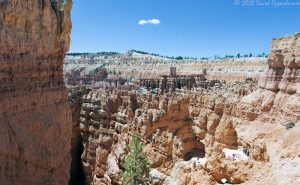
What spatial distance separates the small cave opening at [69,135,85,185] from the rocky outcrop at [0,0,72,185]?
19.6 metres

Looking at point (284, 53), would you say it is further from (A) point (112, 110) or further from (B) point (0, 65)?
(B) point (0, 65)

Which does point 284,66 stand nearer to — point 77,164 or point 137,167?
point 137,167

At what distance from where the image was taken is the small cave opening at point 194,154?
93.8ft

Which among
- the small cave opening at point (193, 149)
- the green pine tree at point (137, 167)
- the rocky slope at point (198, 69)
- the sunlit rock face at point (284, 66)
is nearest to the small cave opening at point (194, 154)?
the small cave opening at point (193, 149)

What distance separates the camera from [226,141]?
28484mm

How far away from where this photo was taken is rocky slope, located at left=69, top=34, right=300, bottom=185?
22438mm

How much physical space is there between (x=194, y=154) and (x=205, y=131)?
7.65ft

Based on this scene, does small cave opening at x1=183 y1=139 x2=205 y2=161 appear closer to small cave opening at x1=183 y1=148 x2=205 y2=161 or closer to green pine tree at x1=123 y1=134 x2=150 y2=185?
small cave opening at x1=183 y1=148 x2=205 y2=161

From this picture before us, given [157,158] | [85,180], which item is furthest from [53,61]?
[85,180]

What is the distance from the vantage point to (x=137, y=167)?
27.8m

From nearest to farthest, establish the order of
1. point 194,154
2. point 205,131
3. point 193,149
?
point 194,154 → point 193,149 → point 205,131

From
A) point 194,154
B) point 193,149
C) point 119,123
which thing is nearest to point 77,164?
point 119,123

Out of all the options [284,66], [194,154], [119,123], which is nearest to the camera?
[284,66]

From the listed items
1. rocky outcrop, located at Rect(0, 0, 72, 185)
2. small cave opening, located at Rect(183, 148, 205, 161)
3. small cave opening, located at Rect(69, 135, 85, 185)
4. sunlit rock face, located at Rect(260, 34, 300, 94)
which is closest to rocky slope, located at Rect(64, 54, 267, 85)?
sunlit rock face, located at Rect(260, 34, 300, 94)
